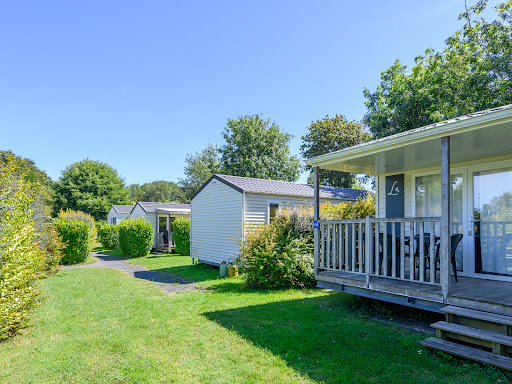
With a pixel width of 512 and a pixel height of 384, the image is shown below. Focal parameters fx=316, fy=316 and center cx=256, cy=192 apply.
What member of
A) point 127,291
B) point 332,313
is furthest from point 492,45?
point 127,291

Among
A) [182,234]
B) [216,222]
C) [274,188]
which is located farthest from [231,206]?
[182,234]

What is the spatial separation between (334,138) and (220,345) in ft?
73.4

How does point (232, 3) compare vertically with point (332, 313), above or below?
above

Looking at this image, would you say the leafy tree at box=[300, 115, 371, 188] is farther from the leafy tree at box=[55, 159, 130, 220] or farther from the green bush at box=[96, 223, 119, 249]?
the leafy tree at box=[55, 159, 130, 220]

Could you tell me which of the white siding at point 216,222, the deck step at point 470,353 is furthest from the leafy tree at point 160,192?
the deck step at point 470,353

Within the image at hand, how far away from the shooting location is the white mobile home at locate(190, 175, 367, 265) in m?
11.4

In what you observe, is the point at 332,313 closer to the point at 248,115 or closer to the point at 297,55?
the point at 297,55

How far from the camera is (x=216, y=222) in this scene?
1270 centimetres

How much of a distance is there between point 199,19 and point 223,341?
12165mm

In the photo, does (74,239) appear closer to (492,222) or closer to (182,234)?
(182,234)

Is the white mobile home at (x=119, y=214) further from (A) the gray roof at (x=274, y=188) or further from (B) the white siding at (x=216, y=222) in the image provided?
(A) the gray roof at (x=274, y=188)

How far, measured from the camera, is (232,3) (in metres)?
11.9

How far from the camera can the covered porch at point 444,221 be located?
170 inches

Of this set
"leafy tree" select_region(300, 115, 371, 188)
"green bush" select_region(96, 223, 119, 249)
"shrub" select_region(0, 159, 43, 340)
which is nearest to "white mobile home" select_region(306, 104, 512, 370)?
"shrub" select_region(0, 159, 43, 340)
